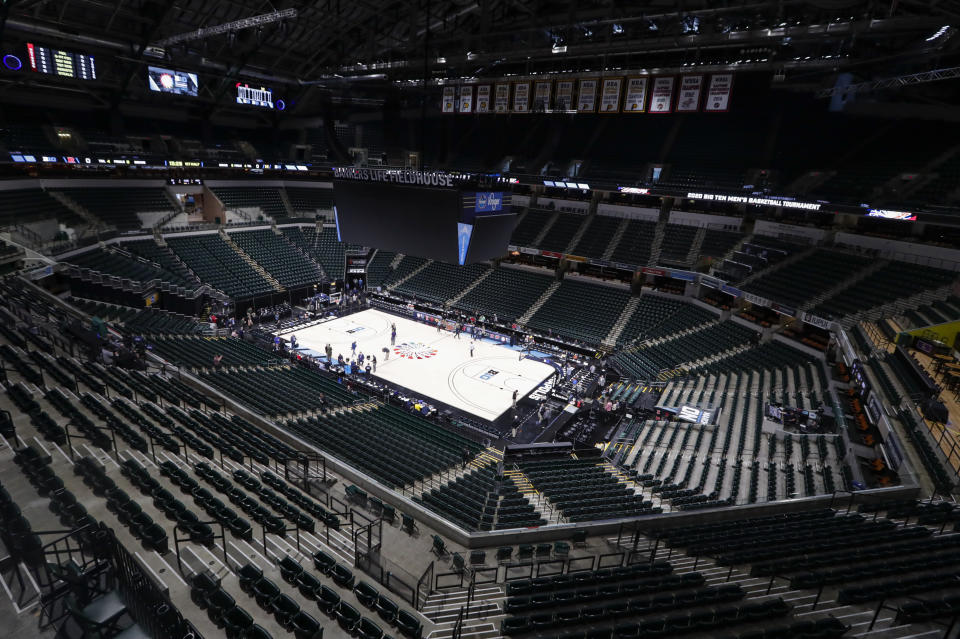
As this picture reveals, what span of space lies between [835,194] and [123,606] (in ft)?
118

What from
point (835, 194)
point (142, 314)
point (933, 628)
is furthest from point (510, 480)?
point (835, 194)

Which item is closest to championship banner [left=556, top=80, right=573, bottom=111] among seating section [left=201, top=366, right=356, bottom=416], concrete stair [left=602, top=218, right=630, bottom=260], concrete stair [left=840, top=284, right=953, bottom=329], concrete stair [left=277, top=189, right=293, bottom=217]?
concrete stair [left=602, top=218, right=630, bottom=260]

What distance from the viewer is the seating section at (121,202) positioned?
33.2 m

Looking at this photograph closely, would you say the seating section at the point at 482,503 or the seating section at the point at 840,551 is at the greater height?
the seating section at the point at 840,551

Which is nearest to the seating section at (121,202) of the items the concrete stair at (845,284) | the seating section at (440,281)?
the seating section at (440,281)

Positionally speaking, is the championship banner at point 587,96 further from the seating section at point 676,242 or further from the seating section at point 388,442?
the seating section at point 388,442

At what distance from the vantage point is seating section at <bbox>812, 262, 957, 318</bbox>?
22609mm

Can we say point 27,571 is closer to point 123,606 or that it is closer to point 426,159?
point 123,606

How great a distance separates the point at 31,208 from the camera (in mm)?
29312

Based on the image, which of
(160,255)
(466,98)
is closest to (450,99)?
(466,98)

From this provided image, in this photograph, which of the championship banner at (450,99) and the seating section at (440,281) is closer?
the championship banner at (450,99)

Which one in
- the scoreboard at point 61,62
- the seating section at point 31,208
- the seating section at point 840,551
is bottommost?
the seating section at point 840,551

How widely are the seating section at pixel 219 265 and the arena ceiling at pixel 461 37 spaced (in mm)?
12394

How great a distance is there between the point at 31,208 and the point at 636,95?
38.1 m
